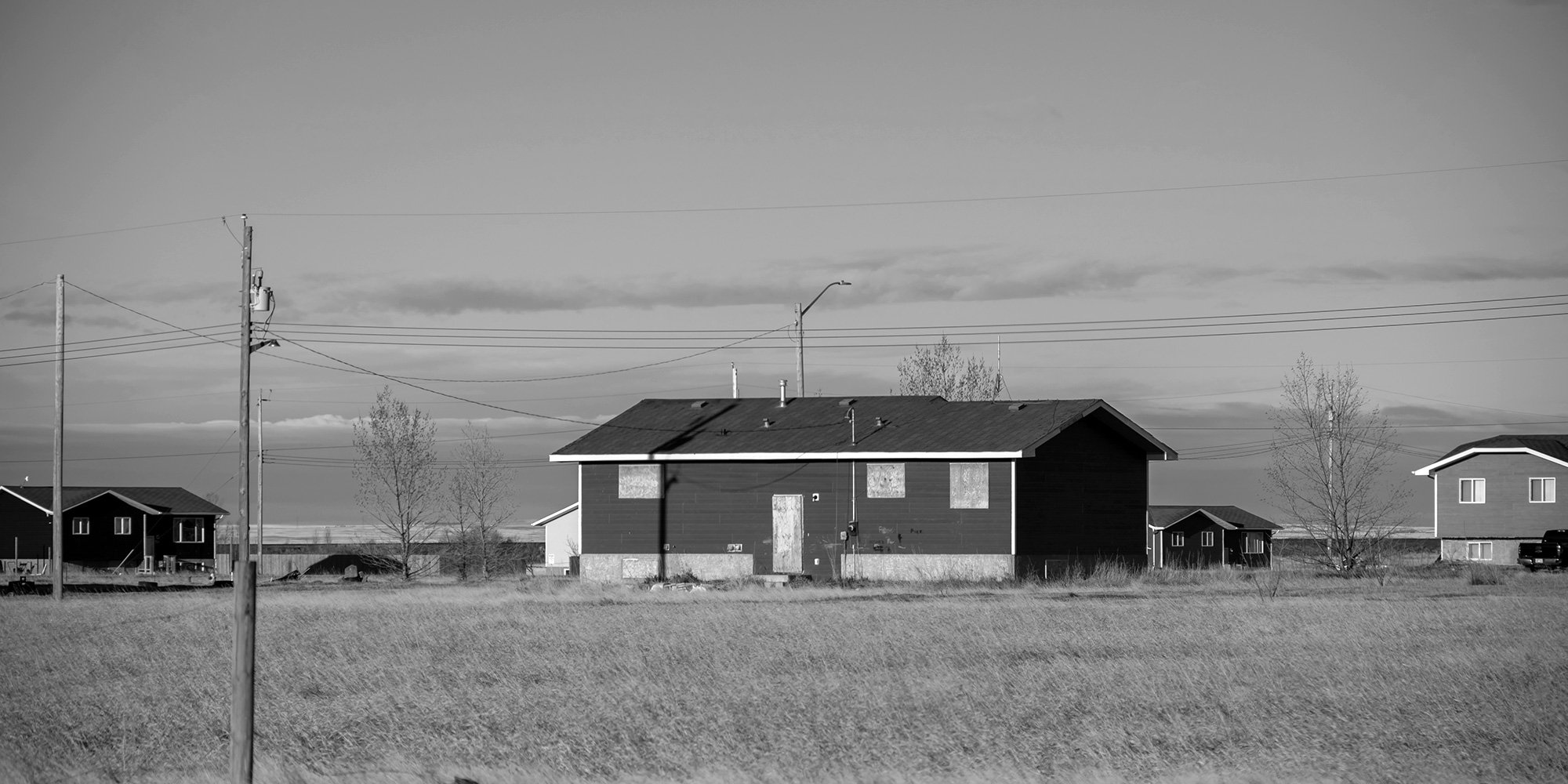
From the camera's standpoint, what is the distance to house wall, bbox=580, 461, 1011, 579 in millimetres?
43844

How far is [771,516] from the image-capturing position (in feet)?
152

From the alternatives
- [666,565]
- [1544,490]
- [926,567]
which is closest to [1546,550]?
[1544,490]

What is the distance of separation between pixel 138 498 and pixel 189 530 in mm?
4067

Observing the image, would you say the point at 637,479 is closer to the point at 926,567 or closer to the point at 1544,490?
the point at 926,567

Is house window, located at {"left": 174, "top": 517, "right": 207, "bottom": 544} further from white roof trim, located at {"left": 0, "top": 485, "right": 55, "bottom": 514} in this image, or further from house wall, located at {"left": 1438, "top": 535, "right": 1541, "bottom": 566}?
house wall, located at {"left": 1438, "top": 535, "right": 1541, "bottom": 566}

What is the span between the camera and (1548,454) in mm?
65938

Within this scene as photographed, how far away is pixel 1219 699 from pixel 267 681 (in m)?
11.0

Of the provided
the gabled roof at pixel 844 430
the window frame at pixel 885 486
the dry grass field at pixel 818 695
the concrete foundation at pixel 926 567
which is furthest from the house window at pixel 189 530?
the dry grass field at pixel 818 695

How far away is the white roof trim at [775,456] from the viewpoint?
43.4m

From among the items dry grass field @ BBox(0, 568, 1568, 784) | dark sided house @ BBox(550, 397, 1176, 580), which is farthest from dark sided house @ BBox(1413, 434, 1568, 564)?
dry grass field @ BBox(0, 568, 1568, 784)

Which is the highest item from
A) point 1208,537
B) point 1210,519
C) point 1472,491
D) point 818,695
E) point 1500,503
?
point 1472,491

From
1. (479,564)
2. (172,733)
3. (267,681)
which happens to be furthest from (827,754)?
(479,564)

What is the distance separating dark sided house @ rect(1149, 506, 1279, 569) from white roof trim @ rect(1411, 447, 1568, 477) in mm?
13707

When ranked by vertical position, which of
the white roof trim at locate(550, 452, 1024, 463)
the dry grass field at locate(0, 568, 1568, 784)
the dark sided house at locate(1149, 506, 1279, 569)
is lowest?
the dark sided house at locate(1149, 506, 1279, 569)
